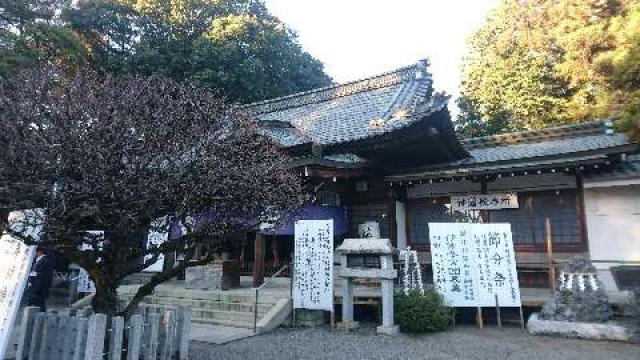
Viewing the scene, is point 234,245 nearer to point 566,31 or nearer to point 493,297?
point 493,297

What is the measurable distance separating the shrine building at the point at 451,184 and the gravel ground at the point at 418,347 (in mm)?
1866

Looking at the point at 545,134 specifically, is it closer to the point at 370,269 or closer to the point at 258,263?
the point at 370,269

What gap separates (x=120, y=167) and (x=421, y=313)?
6326mm

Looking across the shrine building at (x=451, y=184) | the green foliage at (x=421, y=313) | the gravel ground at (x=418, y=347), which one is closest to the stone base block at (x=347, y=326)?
the gravel ground at (x=418, y=347)

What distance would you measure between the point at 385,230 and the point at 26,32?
15478mm

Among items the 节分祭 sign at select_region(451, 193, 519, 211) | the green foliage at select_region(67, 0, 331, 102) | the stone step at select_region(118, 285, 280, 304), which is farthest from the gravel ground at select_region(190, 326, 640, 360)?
the green foliage at select_region(67, 0, 331, 102)

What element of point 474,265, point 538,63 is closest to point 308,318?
point 474,265

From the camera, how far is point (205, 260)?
6398 mm

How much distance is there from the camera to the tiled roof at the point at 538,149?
11.0m

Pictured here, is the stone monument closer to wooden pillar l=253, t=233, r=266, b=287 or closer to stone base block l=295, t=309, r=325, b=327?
stone base block l=295, t=309, r=325, b=327

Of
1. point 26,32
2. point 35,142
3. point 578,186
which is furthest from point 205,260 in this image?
point 26,32

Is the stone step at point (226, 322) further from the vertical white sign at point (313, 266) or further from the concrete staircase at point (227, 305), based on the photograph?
the vertical white sign at point (313, 266)

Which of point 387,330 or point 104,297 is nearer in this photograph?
point 104,297

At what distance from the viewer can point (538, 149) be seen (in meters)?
15.2
